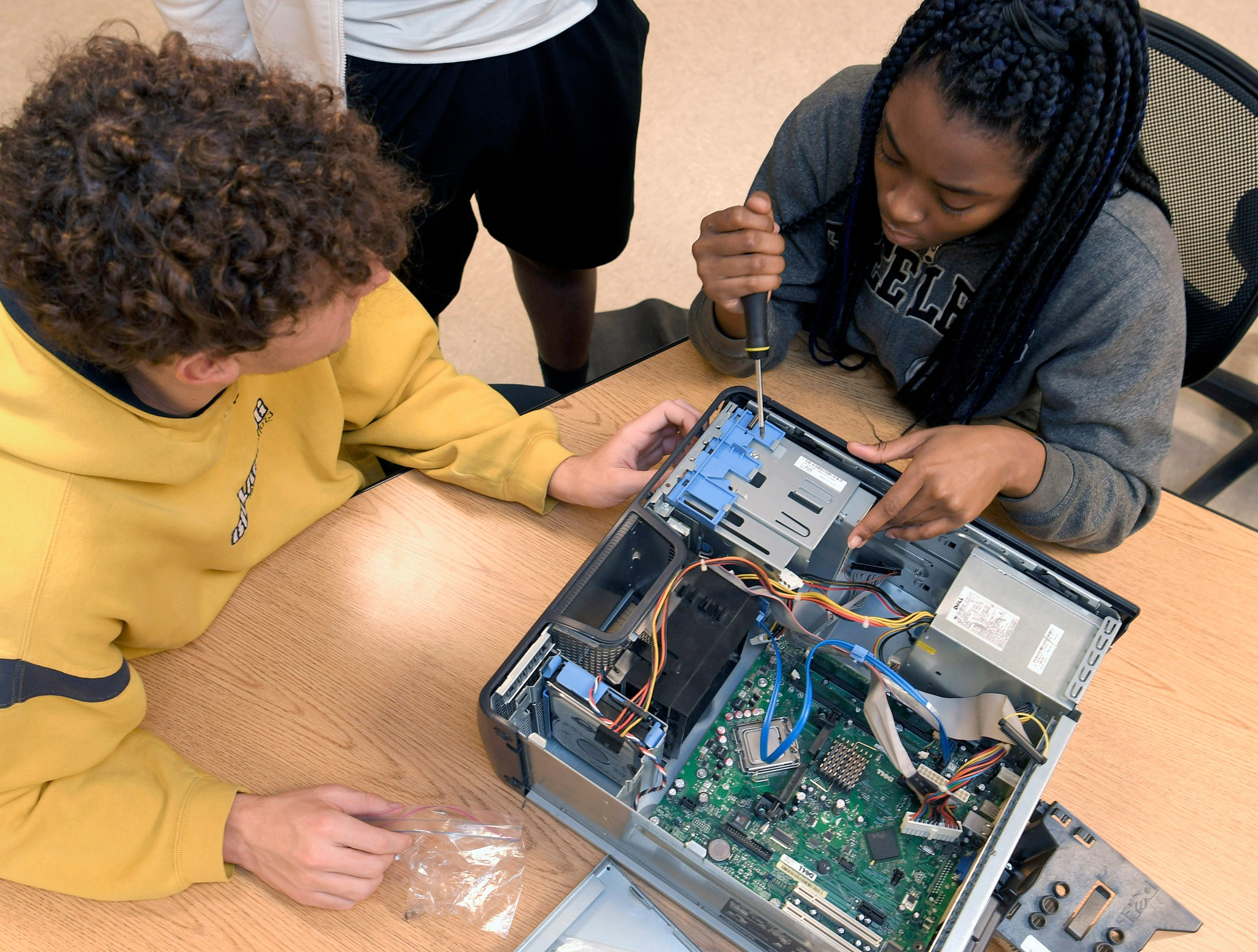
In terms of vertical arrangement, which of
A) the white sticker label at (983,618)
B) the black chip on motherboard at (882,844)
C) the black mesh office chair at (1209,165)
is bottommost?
the black chip on motherboard at (882,844)

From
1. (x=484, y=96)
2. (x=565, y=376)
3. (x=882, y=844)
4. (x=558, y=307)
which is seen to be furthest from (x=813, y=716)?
(x=565, y=376)

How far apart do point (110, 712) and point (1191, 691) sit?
4.07ft

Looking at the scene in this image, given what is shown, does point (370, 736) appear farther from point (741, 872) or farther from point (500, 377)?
point (500, 377)

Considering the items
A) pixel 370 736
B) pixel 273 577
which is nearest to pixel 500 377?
pixel 273 577

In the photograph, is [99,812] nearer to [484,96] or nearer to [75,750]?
[75,750]

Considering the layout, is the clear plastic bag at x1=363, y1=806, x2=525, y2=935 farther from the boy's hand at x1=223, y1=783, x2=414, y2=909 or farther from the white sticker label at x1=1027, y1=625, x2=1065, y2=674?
the white sticker label at x1=1027, y1=625, x2=1065, y2=674

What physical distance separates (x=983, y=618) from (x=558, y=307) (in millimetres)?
1270

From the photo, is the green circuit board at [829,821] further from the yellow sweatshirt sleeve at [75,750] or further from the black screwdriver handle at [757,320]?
the yellow sweatshirt sleeve at [75,750]

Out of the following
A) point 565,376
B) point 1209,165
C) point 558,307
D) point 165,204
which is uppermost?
point 1209,165

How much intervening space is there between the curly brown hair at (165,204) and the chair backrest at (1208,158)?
1092mm

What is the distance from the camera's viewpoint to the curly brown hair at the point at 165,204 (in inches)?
28.2

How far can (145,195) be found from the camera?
0.71m

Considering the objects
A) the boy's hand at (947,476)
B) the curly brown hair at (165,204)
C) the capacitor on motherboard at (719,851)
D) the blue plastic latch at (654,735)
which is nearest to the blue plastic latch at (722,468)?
the boy's hand at (947,476)

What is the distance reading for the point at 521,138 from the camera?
1.50m
